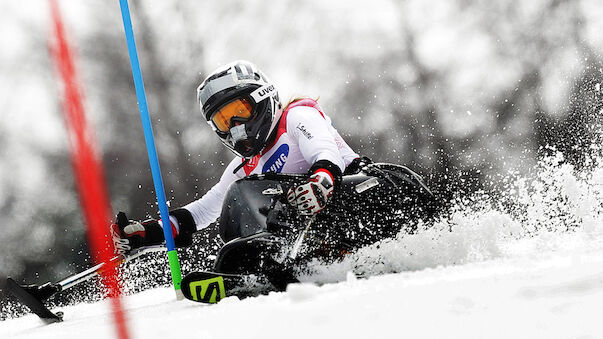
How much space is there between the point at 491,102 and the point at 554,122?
1565mm

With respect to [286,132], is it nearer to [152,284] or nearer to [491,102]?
[152,284]

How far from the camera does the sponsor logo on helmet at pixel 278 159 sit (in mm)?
3773

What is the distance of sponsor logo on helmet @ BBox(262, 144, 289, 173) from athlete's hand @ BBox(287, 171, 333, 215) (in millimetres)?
752

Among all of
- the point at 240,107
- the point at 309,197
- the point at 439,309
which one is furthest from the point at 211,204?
the point at 439,309

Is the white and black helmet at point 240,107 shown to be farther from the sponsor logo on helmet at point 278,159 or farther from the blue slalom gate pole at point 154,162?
the blue slalom gate pole at point 154,162

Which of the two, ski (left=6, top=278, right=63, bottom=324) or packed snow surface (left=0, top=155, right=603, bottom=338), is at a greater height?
ski (left=6, top=278, right=63, bottom=324)

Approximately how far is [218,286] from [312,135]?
1.16m

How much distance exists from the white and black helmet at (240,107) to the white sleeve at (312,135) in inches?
6.0

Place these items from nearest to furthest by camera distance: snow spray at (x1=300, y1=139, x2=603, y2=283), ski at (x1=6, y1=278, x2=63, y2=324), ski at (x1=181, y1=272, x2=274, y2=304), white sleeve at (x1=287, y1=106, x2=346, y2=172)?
ski at (x1=181, y1=272, x2=274, y2=304) → snow spray at (x1=300, y1=139, x2=603, y2=283) → ski at (x1=6, y1=278, x2=63, y2=324) → white sleeve at (x1=287, y1=106, x2=346, y2=172)

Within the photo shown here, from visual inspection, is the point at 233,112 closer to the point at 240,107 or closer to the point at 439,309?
the point at 240,107

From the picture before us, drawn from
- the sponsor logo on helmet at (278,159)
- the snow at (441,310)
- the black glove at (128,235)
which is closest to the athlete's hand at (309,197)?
the sponsor logo on helmet at (278,159)

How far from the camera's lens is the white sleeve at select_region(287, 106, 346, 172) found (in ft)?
11.4

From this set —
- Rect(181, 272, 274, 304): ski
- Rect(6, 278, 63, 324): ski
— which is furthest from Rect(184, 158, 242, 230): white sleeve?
Rect(181, 272, 274, 304): ski

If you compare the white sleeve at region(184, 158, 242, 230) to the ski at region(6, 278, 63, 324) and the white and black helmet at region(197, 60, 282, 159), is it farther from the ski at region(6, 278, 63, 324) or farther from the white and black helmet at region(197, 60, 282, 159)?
the ski at region(6, 278, 63, 324)
